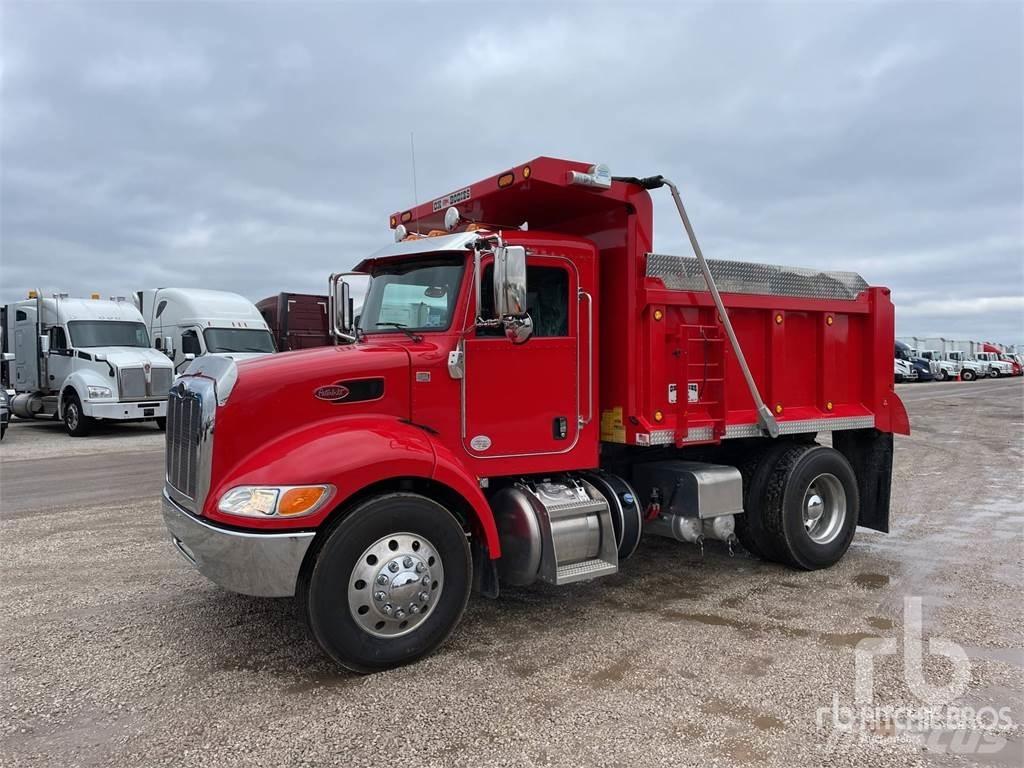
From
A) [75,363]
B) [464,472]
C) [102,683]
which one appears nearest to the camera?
[102,683]

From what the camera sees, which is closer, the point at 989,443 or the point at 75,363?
the point at 989,443

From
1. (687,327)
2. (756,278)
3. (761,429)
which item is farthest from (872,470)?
(687,327)

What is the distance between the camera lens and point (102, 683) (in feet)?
13.2

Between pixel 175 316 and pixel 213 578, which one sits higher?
pixel 175 316

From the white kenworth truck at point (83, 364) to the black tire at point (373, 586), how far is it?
13.9 m

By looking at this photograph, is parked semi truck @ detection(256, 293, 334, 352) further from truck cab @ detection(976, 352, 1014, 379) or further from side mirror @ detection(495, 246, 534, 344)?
truck cab @ detection(976, 352, 1014, 379)

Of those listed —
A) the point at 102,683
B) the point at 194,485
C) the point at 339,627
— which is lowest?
the point at 102,683

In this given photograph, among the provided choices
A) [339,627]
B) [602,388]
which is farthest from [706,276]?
[339,627]

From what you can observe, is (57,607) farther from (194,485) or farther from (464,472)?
(464,472)

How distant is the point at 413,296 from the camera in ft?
16.1

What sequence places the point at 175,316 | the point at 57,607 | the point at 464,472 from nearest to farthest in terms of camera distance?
the point at 464,472 → the point at 57,607 → the point at 175,316

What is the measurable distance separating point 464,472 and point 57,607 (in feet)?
10.8

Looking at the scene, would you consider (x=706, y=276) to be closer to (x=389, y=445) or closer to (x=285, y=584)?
(x=389, y=445)

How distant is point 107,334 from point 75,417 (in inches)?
83.7
